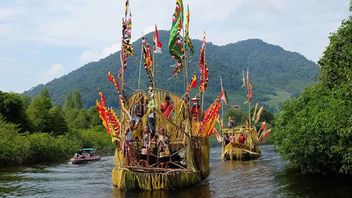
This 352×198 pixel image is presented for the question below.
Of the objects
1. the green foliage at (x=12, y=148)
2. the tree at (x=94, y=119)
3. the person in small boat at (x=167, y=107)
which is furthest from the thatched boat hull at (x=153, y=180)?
the tree at (x=94, y=119)

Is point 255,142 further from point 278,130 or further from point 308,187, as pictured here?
point 308,187

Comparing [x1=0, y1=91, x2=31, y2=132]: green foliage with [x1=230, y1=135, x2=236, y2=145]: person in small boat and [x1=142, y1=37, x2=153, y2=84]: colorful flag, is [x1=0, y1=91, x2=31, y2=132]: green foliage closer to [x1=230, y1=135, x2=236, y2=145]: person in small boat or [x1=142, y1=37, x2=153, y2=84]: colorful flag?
[x1=230, y1=135, x2=236, y2=145]: person in small boat

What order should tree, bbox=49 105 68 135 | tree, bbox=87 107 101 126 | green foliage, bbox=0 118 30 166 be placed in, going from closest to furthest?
green foliage, bbox=0 118 30 166
tree, bbox=49 105 68 135
tree, bbox=87 107 101 126

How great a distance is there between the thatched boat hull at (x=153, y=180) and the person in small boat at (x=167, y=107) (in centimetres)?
332

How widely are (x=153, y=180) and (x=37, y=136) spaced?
78.6 feet

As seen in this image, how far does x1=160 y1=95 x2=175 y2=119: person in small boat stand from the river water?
384 cm

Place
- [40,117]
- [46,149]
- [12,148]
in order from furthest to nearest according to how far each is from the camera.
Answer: [40,117]
[46,149]
[12,148]

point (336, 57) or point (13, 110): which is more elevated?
point (336, 57)

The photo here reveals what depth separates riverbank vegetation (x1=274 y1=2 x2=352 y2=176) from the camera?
62.9ft

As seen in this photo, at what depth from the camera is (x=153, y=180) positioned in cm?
1923

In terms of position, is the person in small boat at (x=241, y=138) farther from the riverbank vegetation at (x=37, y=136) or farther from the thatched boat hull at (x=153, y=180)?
the thatched boat hull at (x=153, y=180)

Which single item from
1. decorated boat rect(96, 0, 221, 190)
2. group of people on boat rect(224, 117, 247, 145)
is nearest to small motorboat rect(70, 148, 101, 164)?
group of people on boat rect(224, 117, 247, 145)

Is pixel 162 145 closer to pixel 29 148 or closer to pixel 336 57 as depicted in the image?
pixel 336 57

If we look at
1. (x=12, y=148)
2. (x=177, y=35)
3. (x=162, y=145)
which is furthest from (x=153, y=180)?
(x=12, y=148)
